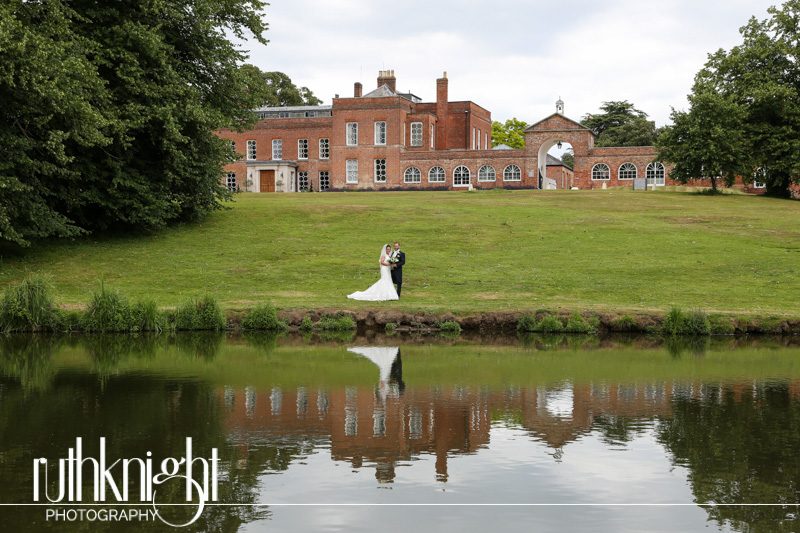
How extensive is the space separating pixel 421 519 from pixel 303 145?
7601 centimetres

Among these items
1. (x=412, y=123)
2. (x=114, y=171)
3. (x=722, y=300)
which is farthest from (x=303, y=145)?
(x=722, y=300)

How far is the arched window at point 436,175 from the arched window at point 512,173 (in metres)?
4.92

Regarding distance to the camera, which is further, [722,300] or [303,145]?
[303,145]

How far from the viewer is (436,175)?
241 feet

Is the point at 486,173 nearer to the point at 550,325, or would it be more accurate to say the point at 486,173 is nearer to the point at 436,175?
the point at 436,175

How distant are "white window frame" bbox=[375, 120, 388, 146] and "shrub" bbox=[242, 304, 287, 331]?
5394 centimetres

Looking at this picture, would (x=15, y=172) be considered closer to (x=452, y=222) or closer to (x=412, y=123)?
(x=452, y=222)

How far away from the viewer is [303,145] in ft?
272

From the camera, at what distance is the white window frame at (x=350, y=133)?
252 ft

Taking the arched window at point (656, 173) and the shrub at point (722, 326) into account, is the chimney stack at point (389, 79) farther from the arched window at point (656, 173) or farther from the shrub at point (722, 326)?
the shrub at point (722, 326)

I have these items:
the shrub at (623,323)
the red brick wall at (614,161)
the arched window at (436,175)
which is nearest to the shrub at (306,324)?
the shrub at (623,323)

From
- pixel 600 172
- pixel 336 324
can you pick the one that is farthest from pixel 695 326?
pixel 600 172

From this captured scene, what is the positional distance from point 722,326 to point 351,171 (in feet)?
184

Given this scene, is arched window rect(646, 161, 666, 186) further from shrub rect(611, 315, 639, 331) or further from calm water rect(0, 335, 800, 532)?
calm water rect(0, 335, 800, 532)
